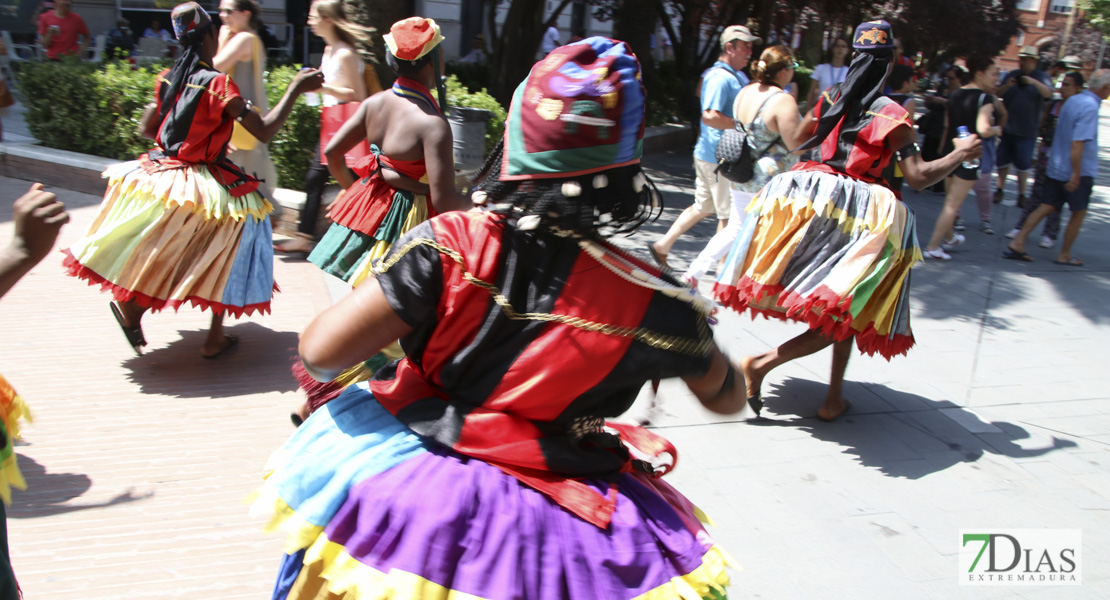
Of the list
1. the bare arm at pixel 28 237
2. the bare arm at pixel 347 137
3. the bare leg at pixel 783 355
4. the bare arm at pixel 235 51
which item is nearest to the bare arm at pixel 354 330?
the bare arm at pixel 28 237

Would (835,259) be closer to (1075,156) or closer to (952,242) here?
(1075,156)

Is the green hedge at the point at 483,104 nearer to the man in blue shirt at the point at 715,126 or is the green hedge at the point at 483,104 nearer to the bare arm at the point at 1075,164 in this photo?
the man in blue shirt at the point at 715,126

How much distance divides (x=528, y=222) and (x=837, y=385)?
361 cm

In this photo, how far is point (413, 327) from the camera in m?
1.79

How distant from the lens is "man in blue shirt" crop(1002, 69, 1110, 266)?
837 centimetres

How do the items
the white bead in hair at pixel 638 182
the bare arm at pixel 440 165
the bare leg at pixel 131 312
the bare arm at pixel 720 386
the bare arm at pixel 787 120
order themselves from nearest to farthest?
the white bead in hair at pixel 638 182 → the bare arm at pixel 720 386 → the bare arm at pixel 440 165 → the bare leg at pixel 131 312 → the bare arm at pixel 787 120

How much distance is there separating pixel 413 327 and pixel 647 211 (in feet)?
1.82

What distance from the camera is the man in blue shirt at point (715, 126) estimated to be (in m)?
7.09

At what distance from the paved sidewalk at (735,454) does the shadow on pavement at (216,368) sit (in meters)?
0.02

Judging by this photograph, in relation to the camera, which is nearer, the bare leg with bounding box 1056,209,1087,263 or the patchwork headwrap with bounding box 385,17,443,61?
the patchwork headwrap with bounding box 385,17,443,61

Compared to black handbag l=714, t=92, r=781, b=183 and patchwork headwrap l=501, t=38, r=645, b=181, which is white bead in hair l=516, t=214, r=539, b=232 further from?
black handbag l=714, t=92, r=781, b=183

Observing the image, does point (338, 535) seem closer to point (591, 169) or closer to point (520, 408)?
point (520, 408)

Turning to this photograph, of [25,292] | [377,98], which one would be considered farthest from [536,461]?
[25,292]

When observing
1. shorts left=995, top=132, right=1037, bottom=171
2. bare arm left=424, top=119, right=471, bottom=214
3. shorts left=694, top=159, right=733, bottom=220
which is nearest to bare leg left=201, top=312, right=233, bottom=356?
bare arm left=424, top=119, right=471, bottom=214
